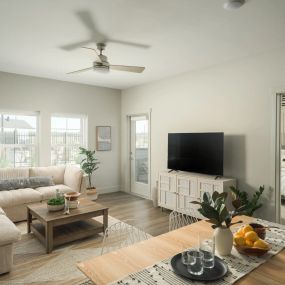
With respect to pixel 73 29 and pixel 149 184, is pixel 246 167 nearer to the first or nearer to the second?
pixel 149 184

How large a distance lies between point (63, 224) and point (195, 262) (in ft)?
8.19

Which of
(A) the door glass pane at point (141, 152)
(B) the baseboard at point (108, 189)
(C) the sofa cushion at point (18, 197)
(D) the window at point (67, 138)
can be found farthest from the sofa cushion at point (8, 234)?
(A) the door glass pane at point (141, 152)

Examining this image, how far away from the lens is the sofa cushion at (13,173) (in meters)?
4.56

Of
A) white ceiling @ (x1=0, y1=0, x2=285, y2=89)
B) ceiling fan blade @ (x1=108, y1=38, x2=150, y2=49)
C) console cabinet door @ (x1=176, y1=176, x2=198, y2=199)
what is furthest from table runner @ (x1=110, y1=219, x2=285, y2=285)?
ceiling fan blade @ (x1=108, y1=38, x2=150, y2=49)

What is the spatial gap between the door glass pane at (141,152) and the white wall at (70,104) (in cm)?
63

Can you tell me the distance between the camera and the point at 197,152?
4.29 metres

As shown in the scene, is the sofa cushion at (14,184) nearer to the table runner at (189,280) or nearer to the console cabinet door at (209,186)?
the console cabinet door at (209,186)

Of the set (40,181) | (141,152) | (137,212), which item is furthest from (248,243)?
(141,152)

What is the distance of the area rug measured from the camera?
8.03 feet

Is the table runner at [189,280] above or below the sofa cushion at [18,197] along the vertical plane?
above

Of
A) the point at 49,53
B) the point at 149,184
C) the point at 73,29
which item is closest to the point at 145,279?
the point at 73,29

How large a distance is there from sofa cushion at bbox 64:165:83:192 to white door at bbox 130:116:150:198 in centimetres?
174

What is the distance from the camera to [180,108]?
4.93 meters

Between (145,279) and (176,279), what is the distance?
0.16 metres
